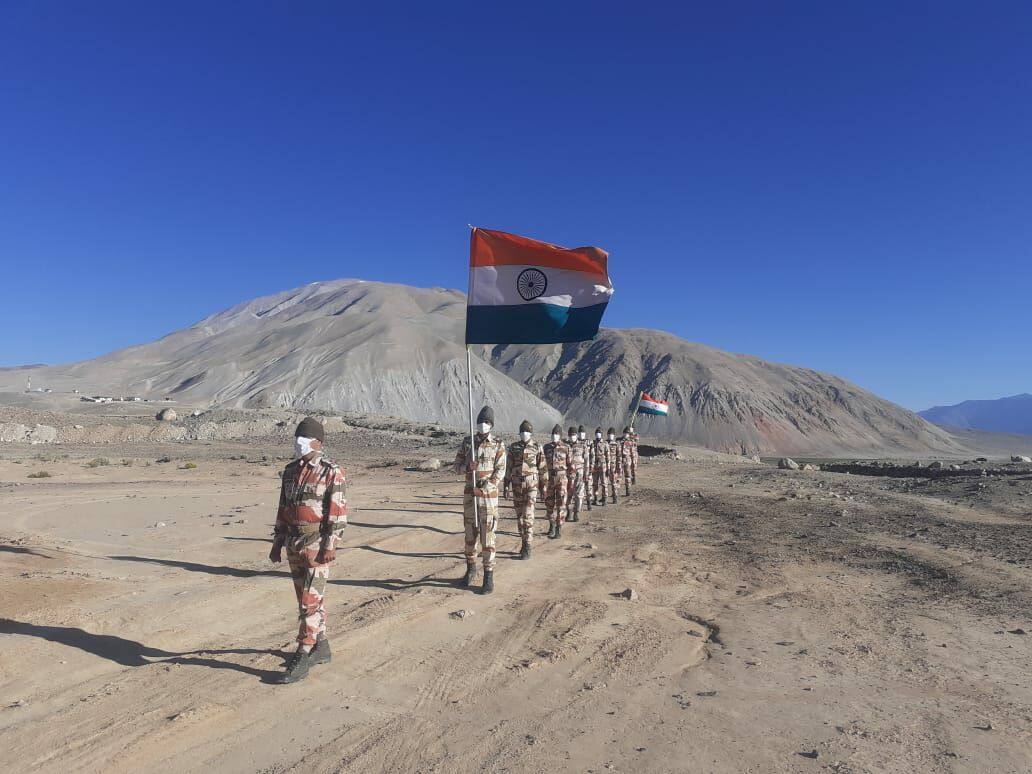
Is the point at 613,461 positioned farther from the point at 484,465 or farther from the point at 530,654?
the point at 530,654

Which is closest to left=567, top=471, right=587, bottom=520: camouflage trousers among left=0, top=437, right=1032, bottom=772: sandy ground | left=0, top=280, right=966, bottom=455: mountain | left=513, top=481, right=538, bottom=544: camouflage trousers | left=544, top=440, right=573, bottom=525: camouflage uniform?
left=544, top=440, right=573, bottom=525: camouflage uniform

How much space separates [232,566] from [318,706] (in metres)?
5.00

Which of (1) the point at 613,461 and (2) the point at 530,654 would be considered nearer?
(2) the point at 530,654

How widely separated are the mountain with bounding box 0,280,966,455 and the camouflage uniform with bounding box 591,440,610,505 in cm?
6570

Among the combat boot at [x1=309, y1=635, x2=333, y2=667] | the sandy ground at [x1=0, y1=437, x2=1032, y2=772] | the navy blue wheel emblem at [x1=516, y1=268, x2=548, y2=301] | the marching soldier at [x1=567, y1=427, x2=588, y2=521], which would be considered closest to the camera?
the sandy ground at [x1=0, y1=437, x2=1032, y2=772]

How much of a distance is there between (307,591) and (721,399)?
362ft

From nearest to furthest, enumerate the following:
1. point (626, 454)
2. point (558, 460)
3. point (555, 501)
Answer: point (555, 501), point (558, 460), point (626, 454)

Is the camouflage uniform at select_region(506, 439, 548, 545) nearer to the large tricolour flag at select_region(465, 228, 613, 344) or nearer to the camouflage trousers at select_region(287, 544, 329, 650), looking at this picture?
the large tricolour flag at select_region(465, 228, 613, 344)

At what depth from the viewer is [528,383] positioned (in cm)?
13275

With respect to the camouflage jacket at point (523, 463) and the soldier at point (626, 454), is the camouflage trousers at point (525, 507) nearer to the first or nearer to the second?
the camouflage jacket at point (523, 463)

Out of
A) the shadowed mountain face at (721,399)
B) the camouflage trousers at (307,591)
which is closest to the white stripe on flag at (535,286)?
the camouflage trousers at (307,591)

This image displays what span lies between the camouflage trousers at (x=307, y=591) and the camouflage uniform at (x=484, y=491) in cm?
274

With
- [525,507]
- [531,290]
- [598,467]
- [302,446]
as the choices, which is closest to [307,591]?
[302,446]

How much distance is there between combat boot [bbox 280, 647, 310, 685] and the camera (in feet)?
16.3
